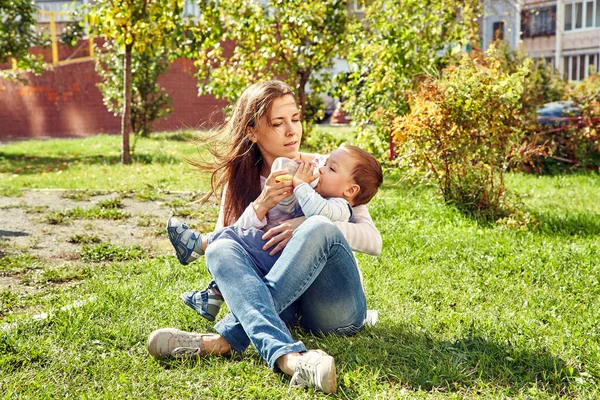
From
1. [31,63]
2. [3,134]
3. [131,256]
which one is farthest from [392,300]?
[3,134]

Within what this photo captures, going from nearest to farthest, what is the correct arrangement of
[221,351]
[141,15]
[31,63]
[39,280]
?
[221,351], [39,280], [141,15], [31,63]

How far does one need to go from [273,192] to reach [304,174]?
0.54 feet

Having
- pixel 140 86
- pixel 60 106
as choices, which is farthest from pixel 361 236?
pixel 60 106

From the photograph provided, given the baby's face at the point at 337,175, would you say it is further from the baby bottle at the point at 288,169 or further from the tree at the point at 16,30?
the tree at the point at 16,30

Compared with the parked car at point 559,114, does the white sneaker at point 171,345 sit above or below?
below

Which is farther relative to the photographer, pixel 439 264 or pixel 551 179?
pixel 551 179

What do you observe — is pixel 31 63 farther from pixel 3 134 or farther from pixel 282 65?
pixel 3 134

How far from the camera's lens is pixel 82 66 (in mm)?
23172

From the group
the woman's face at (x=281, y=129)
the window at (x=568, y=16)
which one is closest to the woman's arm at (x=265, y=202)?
the woman's face at (x=281, y=129)

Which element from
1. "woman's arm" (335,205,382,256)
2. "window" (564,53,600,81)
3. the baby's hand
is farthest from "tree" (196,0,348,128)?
"window" (564,53,600,81)

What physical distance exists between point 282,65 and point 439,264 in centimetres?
720

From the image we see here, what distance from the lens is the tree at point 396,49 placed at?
33.0ft

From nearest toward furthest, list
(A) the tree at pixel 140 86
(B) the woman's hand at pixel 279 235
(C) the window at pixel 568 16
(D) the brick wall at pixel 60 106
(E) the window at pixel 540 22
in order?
(B) the woman's hand at pixel 279 235 < (A) the tree at pixel 140 86 < (D) the brick wall at pixel 60 106 < (C) the window at pixel 568 16 < (E) the window at pixel 540 22

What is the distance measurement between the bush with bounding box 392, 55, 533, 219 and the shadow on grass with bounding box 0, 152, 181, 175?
604 cm
